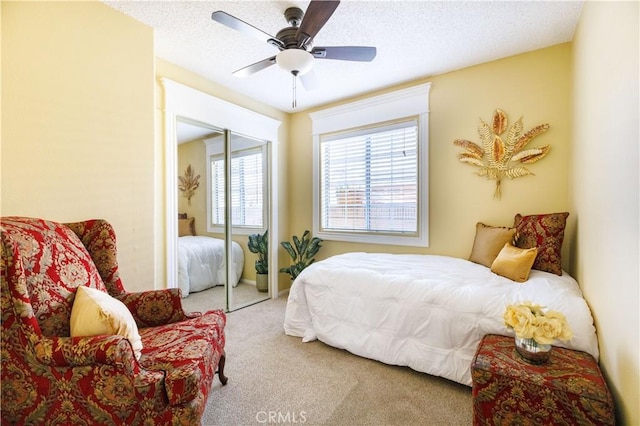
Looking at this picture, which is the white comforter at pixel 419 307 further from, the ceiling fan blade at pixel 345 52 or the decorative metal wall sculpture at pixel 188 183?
the ceiling fan blade at pixel 345 52

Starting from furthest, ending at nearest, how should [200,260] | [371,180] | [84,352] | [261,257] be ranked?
[261,257]
[371,180]
[200,260]
[84,352]

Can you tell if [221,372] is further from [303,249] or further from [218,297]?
[303,249]

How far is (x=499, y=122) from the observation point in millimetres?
2785

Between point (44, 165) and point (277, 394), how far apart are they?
2.01 metres

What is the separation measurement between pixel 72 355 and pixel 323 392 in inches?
53.9

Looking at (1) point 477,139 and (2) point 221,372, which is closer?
(2) point 221,372

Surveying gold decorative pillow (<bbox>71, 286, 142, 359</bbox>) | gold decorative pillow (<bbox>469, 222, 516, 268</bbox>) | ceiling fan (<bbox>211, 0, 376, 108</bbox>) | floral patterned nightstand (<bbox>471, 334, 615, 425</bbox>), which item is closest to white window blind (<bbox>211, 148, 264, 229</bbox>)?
ceiling fan (<bbox>211, 0, 376, 108</bbox>)

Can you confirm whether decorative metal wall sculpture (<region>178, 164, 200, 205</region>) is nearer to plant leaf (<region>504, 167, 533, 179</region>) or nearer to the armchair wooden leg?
the armchair wooden leg

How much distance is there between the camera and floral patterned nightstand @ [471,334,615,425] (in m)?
1.21

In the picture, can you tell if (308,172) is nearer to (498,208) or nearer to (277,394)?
(498,208)

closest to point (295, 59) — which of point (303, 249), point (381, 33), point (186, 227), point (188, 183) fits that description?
point (381, 33)

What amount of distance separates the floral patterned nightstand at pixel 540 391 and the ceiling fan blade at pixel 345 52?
1993 mm

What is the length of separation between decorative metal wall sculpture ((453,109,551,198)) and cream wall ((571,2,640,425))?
0.63 m

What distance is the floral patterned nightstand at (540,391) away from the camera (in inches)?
47.6
